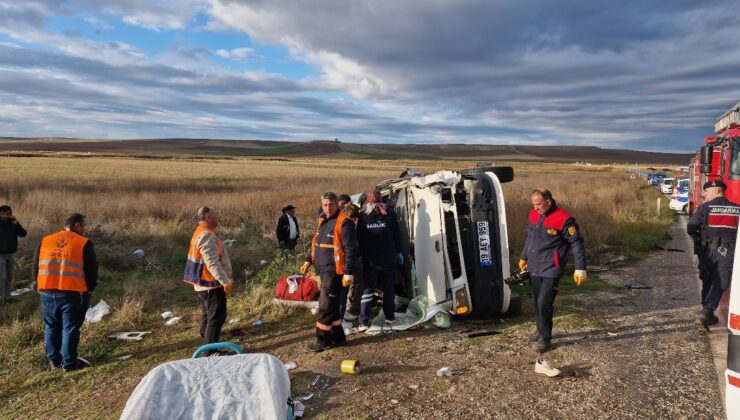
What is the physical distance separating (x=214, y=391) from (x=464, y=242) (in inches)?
153

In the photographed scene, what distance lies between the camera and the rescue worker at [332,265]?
5336 millimetres

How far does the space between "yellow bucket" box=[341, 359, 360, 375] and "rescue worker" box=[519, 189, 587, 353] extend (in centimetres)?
182

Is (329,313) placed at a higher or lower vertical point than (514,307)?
higher

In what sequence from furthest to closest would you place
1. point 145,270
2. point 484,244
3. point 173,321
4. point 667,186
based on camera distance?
point 667,186, point 145,270, point 173,321, point 484,244

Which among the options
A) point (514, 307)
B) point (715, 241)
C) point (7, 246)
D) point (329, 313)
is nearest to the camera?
point (329, 313)

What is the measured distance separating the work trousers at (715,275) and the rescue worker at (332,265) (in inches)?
157

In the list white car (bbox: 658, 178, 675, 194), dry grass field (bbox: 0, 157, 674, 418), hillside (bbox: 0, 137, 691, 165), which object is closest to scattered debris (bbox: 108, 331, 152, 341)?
dry grass field (bbox: 0, 157, 674, 418)

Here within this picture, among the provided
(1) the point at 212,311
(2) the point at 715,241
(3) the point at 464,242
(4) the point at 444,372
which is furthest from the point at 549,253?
(1) the point at 212,311

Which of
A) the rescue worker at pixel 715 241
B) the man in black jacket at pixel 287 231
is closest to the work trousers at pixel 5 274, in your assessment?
the man in black jacket at pixel 287 231

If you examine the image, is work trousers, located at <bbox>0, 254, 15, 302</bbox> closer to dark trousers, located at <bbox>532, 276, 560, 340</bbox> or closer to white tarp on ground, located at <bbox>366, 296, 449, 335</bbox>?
white tarp on ground, located at <bbox>366, 296, 449, 335</bbox>

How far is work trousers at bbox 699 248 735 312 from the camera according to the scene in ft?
17.8

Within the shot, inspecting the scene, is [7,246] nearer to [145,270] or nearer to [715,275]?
[145,270]

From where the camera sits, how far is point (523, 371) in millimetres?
4559

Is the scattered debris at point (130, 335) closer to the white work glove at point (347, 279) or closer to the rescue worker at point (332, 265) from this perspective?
the rescue worker at point (332, 265)
